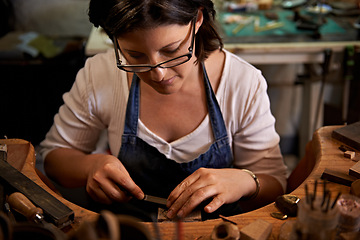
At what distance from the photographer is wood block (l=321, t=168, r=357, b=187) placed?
4.41 ft

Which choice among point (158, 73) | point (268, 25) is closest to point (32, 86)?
point (268, 25)

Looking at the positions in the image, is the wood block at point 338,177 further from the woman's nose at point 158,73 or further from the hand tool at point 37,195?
the hand tool at point 37,195

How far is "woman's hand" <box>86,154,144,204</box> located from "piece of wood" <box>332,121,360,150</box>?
2.61 feet

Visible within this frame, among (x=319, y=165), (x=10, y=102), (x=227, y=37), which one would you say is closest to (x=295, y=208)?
(x=319, y=165)

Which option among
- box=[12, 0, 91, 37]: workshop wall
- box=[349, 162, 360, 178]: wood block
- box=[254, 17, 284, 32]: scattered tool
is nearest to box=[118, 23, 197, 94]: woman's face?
box=[349, 162, 360, 178]: wood block

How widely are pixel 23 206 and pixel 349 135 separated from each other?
1193 mm

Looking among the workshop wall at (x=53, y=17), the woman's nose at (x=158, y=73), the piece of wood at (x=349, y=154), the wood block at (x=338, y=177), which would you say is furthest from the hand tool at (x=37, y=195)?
the workshop wall at (x=53, y=17)

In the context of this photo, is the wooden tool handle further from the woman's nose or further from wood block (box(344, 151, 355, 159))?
wood block (box(344, 151, 355, 159))

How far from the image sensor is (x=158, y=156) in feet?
5.93

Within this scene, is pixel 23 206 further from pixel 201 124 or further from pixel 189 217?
pixel 201 124

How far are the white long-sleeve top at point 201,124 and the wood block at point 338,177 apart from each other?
40 centimetres

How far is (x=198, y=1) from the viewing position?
146 centimetres

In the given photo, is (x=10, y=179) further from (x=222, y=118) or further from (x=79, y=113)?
(x=222, y=118)

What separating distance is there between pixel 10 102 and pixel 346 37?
278 centimetres
